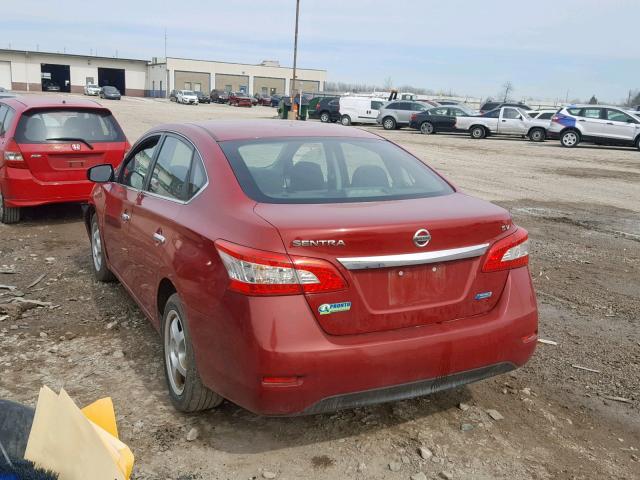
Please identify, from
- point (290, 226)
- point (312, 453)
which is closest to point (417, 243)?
point (290, 226)

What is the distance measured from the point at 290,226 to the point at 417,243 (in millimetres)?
606

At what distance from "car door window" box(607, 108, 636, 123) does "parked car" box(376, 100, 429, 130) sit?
11.0 m

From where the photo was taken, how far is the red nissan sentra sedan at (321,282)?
2.71 m

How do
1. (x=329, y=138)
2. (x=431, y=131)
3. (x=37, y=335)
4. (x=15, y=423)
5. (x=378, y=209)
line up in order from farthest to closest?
(x=431, y=131) → (x=37, y=335) → (x=329, y=138) → (x=378, y=209) → (x=15, y=423)

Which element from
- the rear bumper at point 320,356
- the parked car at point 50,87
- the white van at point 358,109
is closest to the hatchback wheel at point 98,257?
the rear bumper at point 320,356

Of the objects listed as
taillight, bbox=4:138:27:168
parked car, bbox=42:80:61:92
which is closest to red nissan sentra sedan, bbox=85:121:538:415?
taillight, bbox=4:138:27:168

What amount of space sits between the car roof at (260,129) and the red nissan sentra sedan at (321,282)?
60 mm

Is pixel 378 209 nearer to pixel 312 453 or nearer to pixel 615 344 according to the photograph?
pixel 312 453

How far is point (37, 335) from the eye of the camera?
4504 mm

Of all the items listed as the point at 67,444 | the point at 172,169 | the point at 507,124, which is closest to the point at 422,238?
the point at 67,444

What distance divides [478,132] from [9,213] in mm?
25250

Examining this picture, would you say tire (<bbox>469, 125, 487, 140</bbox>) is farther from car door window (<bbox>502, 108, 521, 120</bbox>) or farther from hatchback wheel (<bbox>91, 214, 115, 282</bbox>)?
hatchback wheel (<bbox>91, 214, 115, 282</bbox>)

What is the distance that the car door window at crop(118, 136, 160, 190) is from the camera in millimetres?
4382

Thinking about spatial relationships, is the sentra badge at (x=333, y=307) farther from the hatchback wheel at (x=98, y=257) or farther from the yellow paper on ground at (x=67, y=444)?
the hatchback wheel at (x=98, y=257)
